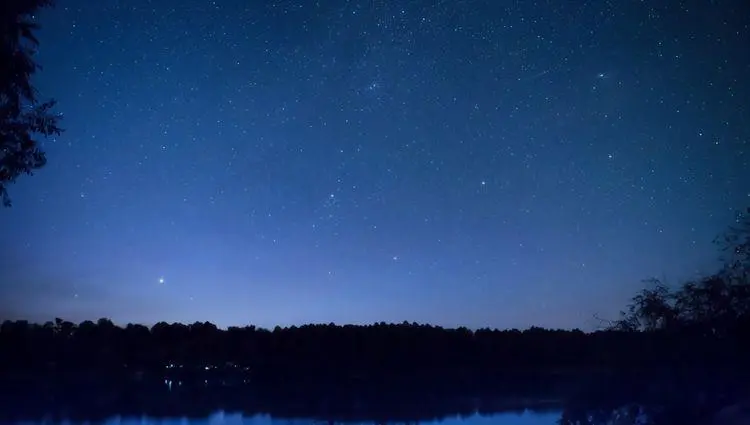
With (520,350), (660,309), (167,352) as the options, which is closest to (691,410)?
(660,309)

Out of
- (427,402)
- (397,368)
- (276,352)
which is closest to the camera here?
(427,402)

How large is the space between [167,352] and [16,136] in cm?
10381

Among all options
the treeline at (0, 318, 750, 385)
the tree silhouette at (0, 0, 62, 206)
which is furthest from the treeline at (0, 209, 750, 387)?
the tree silhouette at (0, 0, 62, 206)

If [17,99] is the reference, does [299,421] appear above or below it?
below

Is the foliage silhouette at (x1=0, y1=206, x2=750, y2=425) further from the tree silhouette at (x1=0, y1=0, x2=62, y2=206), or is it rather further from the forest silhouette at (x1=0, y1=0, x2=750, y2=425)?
Result: the tree silhouette at (x1=0, y1=0, x2=62, y2=206)

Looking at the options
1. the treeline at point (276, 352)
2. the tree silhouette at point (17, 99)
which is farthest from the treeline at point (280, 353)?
the tree silhouette at point (17, 99)

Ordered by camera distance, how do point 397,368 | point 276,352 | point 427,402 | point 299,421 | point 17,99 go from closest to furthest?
point 17,99, point 299,421, point 427,402, point 397,368, point 276,352

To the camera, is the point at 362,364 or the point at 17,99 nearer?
the point at 17,99

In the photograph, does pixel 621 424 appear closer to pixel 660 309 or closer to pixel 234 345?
pixel 660 309

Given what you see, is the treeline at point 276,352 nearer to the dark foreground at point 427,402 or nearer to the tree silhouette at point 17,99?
the dark foreground at point 427,402

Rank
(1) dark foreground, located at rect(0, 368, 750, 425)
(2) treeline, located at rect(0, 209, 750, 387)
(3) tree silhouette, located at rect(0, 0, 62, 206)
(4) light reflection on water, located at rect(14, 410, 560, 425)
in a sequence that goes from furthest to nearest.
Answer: (2) treeline, located at rect(0, 209, 750, 387) < (4) light reflection on water, located at rect(14, 410, 560, 425) < (1) dark foreground, located at rect(0, 368, 750, 425) < (3) tree silhouette, located at rect(0, 0, 62, 206)

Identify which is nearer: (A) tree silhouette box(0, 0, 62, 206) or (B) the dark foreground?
(A) tree silhouette box(0, 0, 62, 206)

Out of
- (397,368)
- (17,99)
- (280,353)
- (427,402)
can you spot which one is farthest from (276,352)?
(17,99)

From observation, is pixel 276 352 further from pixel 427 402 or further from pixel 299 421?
pixel 299 421
